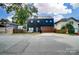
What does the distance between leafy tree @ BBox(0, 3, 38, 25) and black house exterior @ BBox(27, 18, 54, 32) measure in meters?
0.07

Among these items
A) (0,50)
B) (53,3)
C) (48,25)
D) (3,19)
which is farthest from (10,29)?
(53,3)

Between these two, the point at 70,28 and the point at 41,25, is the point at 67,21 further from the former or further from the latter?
the point at 41,25

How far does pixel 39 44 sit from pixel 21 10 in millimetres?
392

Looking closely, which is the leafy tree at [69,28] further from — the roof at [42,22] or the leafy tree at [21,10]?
the leafy tree at [21,10]

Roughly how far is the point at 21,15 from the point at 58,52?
0.53 metres

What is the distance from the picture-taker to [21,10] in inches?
64.5

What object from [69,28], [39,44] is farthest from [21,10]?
[69,28]

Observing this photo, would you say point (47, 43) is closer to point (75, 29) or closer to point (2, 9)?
point (75, 29)

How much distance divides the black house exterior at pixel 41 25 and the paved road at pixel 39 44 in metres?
0.05

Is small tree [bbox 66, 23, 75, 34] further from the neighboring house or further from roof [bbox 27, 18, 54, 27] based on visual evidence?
roof [bbox 27, 18, 54, 27]

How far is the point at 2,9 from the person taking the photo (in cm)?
161

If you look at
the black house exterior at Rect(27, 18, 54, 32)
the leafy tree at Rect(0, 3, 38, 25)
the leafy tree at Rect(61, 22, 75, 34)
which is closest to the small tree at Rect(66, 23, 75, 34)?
the leafy tree at Rect(61, 22, 75, 34)

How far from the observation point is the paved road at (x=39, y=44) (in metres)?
1.57

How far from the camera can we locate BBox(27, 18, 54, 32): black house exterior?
1637 millimetres
